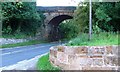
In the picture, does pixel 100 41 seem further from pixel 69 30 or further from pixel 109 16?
pixel 69 30

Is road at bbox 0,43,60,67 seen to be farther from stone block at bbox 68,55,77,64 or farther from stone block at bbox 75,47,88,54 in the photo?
stone block at bbox 75,47,88,54

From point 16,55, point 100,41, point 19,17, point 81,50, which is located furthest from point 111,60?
point 19,17

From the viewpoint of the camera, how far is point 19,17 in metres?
32.6

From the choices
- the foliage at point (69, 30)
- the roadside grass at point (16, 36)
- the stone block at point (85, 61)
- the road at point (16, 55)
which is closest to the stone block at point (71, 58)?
the stone block at point (85, 61)

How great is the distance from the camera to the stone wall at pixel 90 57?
6.41m

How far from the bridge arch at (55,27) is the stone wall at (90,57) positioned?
35950mm

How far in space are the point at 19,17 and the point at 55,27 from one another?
14.6 m

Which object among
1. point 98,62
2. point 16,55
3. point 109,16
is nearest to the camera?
point 98,62

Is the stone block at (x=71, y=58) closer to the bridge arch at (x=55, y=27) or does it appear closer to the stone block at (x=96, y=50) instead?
the stone block at (x=96, y=50)

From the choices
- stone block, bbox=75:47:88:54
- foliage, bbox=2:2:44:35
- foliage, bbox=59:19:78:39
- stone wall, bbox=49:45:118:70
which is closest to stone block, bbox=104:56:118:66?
stone wall, bbox=49:45:118:70

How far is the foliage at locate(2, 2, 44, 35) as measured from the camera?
3123cm

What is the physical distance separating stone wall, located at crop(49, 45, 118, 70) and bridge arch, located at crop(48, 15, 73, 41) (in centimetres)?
3595

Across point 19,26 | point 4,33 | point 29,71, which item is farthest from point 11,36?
point 29,71

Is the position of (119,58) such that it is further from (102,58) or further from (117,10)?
(117,10)
